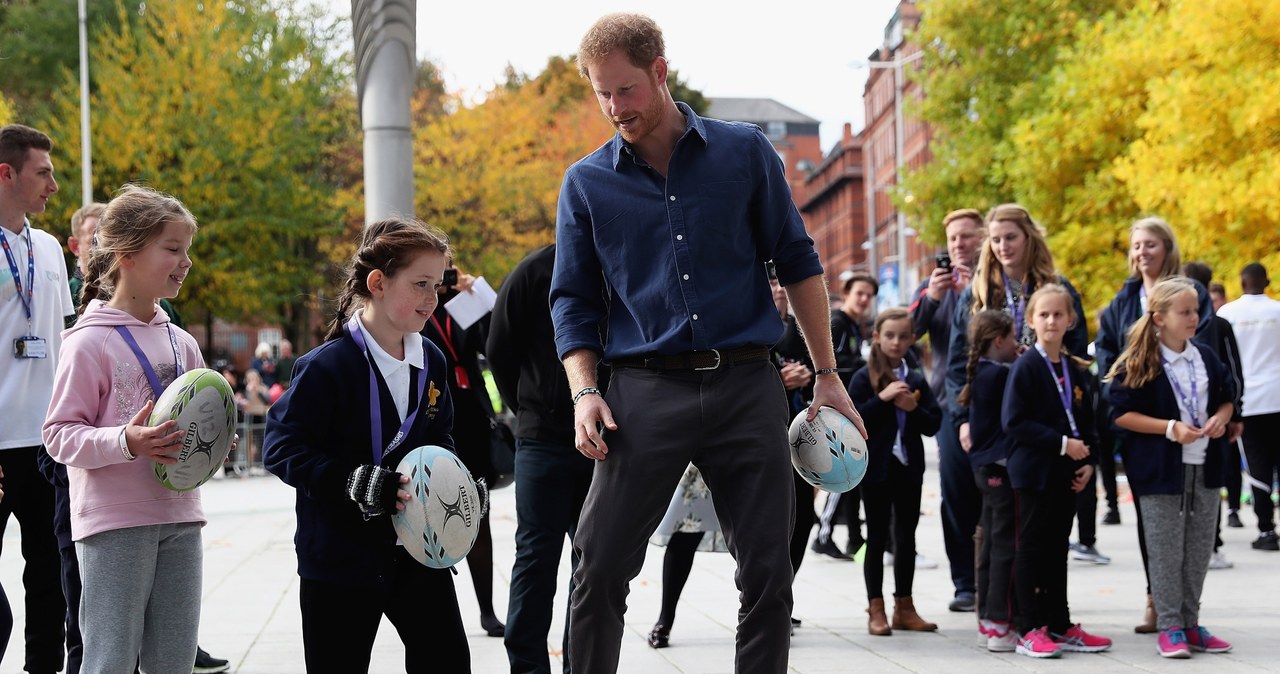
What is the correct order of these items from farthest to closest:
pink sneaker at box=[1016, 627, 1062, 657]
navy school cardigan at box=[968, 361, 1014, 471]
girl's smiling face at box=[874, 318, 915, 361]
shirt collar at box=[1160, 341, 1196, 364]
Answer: girl's smiling face at box=[874, 318, 915, 361], navy school cardigan at box=[968, 361, 1014, 471], shirt collar at box=[1160, 341, 1196, 364], pink sneaker at box=[1016, 627, 1062, 657]

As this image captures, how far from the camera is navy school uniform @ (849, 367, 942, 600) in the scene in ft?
24.6

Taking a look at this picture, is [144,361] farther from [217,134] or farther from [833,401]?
[217,134]

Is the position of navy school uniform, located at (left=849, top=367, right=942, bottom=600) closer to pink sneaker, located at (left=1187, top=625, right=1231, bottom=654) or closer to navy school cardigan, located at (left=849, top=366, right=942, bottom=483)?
navy school cardigan, located at (left=849, top=366, right=942, bottom=483)

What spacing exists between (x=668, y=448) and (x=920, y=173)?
100ft

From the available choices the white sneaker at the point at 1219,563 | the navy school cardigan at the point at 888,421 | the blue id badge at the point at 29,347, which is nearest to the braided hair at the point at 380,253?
the blue id badge at the point at 29,347

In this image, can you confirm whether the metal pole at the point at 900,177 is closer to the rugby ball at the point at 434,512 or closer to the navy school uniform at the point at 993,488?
the navy school uniform at the point at 993,488

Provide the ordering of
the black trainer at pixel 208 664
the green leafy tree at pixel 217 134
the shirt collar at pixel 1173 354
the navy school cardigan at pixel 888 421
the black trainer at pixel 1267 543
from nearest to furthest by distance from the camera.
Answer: the black trainer at pixel 208 664
the shirt collar at pixel 1173 354
the navy school cardigan at pixel 888 421
the black trainer at pixel 1267 543
the green leafy tree at pixel 217 134

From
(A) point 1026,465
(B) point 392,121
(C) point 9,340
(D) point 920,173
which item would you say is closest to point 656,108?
(C) point 9,340

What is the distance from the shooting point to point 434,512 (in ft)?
13.1

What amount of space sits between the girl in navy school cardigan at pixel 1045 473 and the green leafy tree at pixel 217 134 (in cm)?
2699

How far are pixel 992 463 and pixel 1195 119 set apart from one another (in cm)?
1195

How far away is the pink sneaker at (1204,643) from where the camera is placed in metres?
6.79

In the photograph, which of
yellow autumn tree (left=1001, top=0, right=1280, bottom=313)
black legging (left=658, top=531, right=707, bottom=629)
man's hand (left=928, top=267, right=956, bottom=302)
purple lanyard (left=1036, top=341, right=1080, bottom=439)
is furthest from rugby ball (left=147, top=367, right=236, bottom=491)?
yellow autumn tree (left=1001, top=0, right=1280, bottom=313)

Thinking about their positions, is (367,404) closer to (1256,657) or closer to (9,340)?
(9,340)
